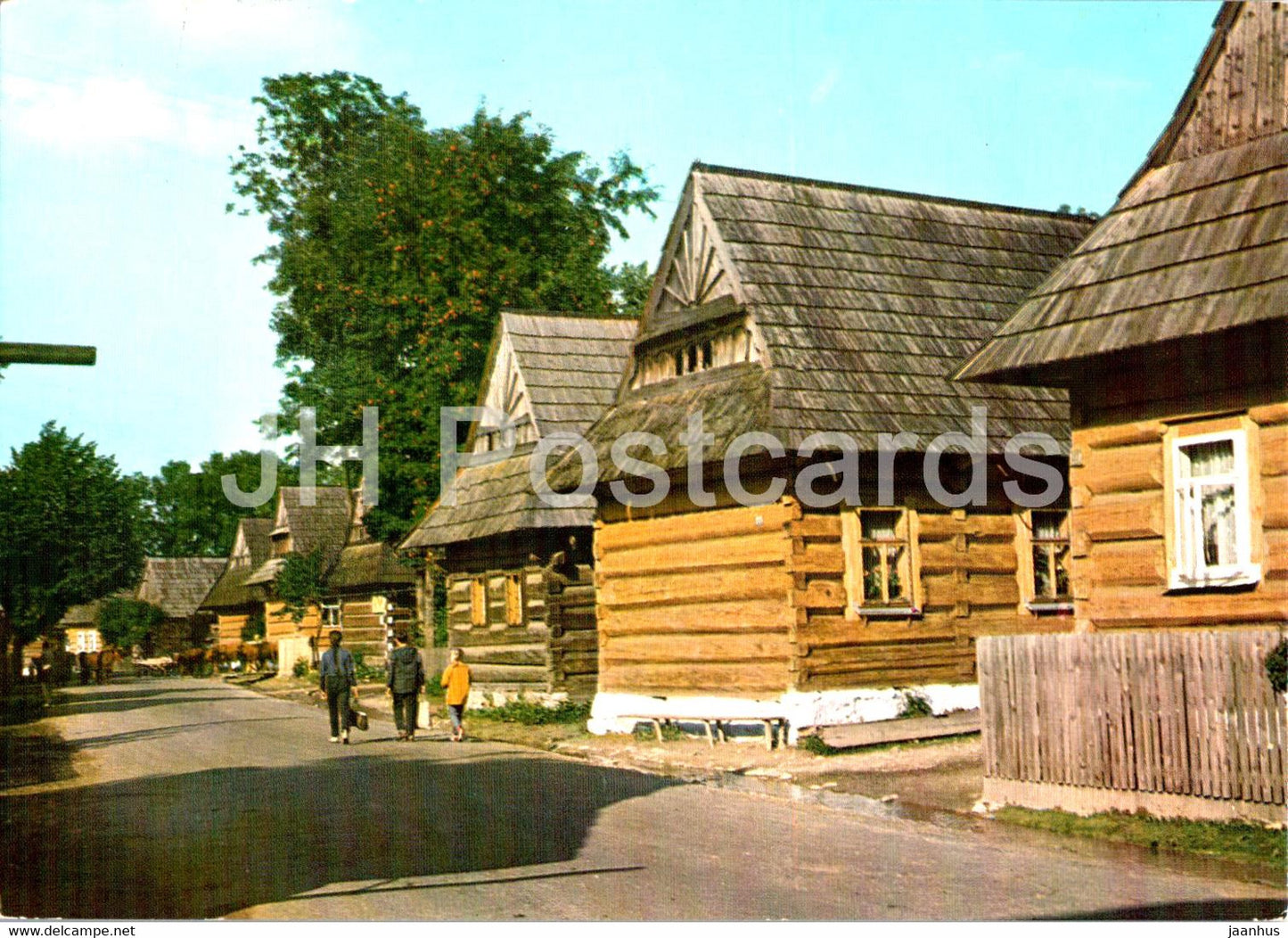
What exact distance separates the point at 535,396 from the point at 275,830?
1542 cm

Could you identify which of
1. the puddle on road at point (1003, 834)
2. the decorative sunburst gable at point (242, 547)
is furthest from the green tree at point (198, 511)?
the puddle on road at point (1003, 834)

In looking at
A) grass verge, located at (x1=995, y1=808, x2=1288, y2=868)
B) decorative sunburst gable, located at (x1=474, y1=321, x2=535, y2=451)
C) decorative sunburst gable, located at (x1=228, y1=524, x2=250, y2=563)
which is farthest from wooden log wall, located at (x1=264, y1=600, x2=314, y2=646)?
grass verge, located at (x1=995, y1=808, x2=1288, y2=868)

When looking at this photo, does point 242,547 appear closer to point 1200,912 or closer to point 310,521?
point 310,521

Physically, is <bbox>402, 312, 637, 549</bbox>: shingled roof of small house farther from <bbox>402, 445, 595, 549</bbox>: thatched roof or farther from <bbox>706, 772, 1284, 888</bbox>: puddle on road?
<bbox>706, 772, 1284, 888</bbox>: puddle on road

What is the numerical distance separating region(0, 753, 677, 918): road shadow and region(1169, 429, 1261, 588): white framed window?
6026 millimetres

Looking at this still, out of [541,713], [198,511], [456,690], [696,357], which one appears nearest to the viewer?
[696,357]

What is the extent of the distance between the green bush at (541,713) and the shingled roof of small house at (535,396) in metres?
3.13

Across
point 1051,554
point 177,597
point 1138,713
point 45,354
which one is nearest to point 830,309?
point 1051,554

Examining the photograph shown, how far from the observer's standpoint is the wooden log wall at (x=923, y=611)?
64.4 ft

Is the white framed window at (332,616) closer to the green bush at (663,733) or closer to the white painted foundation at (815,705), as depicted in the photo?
the green bush at (663,733)

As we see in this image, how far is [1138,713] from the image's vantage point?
495 inches

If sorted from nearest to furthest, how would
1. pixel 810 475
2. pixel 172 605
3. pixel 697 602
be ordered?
pixel 810 475, pixel 697 602, pixel 172 605

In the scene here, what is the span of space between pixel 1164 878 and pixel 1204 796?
1.70 m

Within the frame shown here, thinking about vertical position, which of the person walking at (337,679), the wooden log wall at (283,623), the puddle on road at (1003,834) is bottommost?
the puddle on road at (1003,834)
